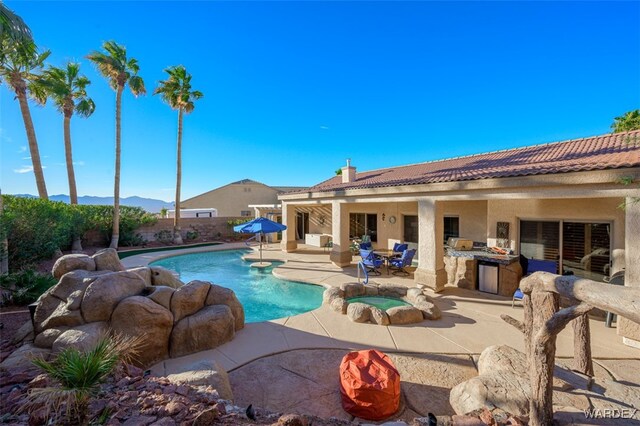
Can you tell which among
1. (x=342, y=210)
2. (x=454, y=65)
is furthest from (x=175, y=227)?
(x=454, y=65)

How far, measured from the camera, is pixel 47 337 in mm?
5445

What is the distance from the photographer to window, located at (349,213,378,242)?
19.8 metres

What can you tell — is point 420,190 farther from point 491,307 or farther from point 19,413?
point 19,413

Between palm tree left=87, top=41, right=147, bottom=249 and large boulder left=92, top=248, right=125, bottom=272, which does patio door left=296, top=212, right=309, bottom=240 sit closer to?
palm tree left=87, top=41, right=147, bottom=249

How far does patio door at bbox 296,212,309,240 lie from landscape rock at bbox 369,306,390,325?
19076mm

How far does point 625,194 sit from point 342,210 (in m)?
10.4

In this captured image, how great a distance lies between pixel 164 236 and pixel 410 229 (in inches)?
878

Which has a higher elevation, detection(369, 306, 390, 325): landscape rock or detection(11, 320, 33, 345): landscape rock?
detection(11, 320, 33, 345): landscape rock

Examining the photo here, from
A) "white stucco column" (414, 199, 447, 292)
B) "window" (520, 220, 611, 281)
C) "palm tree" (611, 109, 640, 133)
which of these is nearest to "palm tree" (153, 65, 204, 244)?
"white stucco column" (414, 199, 447, 292)

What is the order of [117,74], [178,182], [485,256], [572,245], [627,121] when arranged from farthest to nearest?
[178,182], [117,74], [627,121], [485,256], [572,245]

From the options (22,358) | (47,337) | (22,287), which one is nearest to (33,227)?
(22,287)

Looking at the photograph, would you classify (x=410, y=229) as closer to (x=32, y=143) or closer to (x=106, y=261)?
(x=106, y=261)

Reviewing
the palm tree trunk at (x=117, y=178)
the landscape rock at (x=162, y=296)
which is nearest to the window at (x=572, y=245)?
the landscape rock at (x=162, y=296)

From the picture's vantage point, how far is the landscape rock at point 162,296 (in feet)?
21.0
